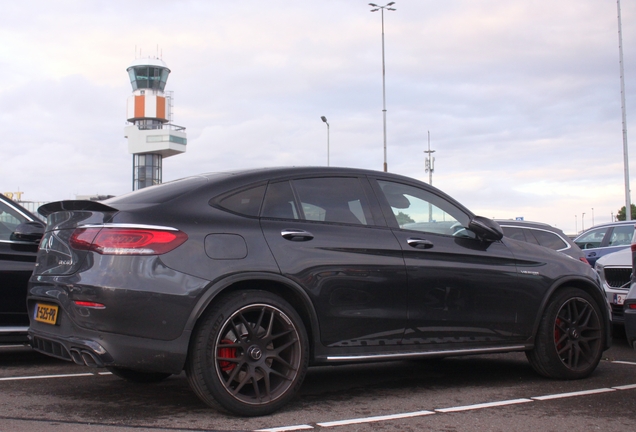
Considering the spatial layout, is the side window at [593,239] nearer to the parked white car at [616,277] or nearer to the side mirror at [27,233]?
the parked white car at [616,277]

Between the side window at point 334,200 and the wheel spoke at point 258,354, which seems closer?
the wheel spoke at point 258,354

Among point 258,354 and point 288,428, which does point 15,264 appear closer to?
point 258,354

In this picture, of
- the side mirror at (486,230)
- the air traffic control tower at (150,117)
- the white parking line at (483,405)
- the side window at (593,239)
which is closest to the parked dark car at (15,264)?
the white parking line at (483,405)

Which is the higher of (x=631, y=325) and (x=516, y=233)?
(x=516, y=233)

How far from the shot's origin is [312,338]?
4980 millimetres

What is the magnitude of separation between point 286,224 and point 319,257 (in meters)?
0.31

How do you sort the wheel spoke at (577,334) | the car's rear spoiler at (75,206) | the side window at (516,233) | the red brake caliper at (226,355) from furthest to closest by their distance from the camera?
1. the side window at (516,233)
2. the wheel spoke at (577,334)
3. the car's rear spoiler at (75,206)
4. the red brake caliper at (226,355)

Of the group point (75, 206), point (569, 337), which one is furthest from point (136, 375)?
point (569, 337)

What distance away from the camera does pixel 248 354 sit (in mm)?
4680

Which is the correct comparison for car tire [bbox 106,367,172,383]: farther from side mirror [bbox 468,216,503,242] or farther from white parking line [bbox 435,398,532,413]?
side mirror [bbox 468,216,503,242]

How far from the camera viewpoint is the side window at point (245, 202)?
491 cm

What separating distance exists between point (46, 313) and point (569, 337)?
4.13 meters

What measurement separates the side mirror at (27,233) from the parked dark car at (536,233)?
6.28 metres

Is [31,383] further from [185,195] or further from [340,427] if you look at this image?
[340,427]
